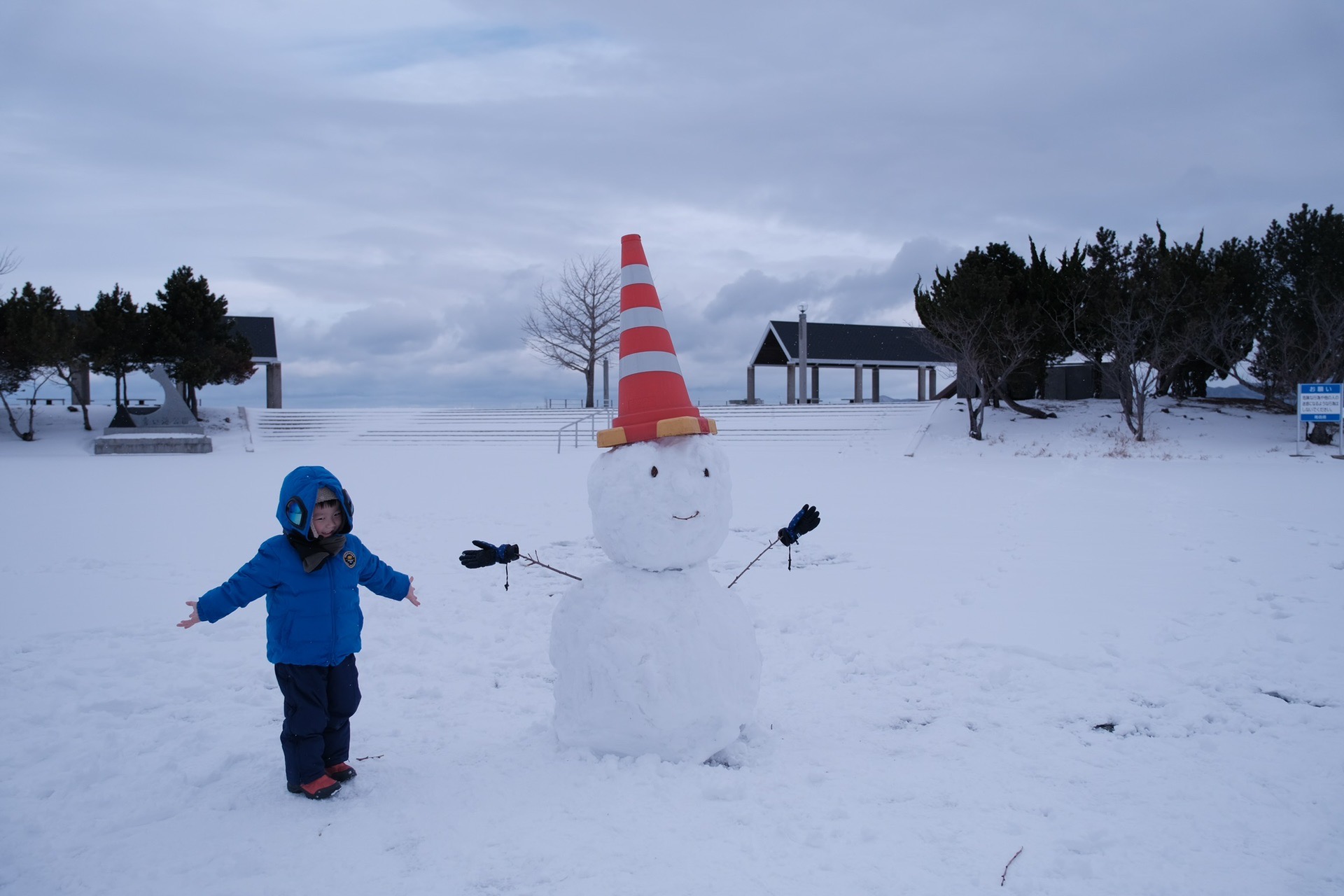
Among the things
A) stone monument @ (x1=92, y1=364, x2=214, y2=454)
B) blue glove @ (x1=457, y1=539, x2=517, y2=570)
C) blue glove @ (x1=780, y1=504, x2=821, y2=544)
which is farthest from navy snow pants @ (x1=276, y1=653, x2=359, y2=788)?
stone monument @ (x1=92, y1=364, x2=214, y2=454)

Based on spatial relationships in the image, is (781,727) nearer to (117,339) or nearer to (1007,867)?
(1007,867)

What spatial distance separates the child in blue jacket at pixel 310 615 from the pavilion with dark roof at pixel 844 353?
29.4m

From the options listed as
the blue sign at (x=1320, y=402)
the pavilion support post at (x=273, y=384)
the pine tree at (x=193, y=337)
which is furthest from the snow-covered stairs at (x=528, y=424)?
the blue sign at (x=1320, y=402)

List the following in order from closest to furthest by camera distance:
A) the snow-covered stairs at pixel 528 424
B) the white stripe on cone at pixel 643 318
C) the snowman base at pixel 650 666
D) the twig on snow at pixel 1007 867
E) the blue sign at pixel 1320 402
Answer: the twig on snow at pixel 1007 867
the snowman base at pixel 650 666
the white stripe on cone at pixel 643 318
the blue sign at pixel 1320 402
the snow-covered stairs at pixel 528 424

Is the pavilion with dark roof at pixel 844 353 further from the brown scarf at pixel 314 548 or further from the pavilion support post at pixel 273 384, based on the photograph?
the brown scarf at pixel 314 548

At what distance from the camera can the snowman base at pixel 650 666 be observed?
369 centimetres

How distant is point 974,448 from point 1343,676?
15.5 metres

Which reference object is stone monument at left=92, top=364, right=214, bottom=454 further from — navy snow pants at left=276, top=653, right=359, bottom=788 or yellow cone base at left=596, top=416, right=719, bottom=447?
yellow cone base at left=596, top=416, right=719, bottom=447

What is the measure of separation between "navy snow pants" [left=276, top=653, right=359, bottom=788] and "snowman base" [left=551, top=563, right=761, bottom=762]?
3.24 ft

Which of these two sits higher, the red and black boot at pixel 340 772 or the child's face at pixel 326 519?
the child's face at pixel 326 519

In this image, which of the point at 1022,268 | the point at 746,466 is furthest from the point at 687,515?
the point at 1022,268

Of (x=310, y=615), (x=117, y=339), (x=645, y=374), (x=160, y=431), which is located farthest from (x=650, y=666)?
(x=117, y=339)

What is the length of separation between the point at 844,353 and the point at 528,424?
14525 millimetres

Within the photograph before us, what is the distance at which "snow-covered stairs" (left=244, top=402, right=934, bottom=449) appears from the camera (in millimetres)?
23750
